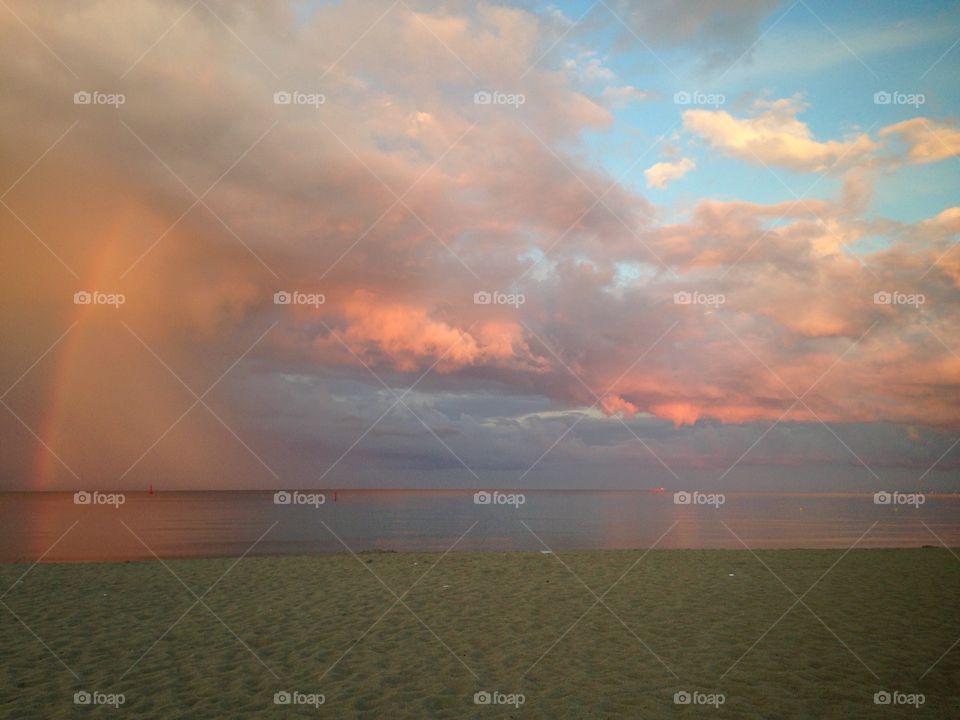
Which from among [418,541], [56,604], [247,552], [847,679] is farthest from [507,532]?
[847,679]

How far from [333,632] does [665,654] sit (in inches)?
217

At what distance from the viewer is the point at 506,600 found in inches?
527

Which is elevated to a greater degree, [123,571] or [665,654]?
[123,571]

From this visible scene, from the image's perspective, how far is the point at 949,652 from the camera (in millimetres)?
9664

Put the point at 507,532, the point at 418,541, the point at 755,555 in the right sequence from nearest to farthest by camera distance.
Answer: the point at 755,555
the point at 418,541
the point at 507,532

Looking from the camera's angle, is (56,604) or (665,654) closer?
(665,654)

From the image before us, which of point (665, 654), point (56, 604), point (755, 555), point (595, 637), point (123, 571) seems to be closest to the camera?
point (665, 654)

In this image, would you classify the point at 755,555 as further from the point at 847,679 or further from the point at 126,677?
the point at 126,677

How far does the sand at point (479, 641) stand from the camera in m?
Answer: 7.62

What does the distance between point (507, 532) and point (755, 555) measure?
23268mm

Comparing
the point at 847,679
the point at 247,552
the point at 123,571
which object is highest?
the point at 247,552

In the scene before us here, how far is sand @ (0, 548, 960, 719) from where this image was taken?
7.62m

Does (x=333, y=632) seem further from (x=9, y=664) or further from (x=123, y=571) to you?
(x=123, y=571)

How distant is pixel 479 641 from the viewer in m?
10.2
